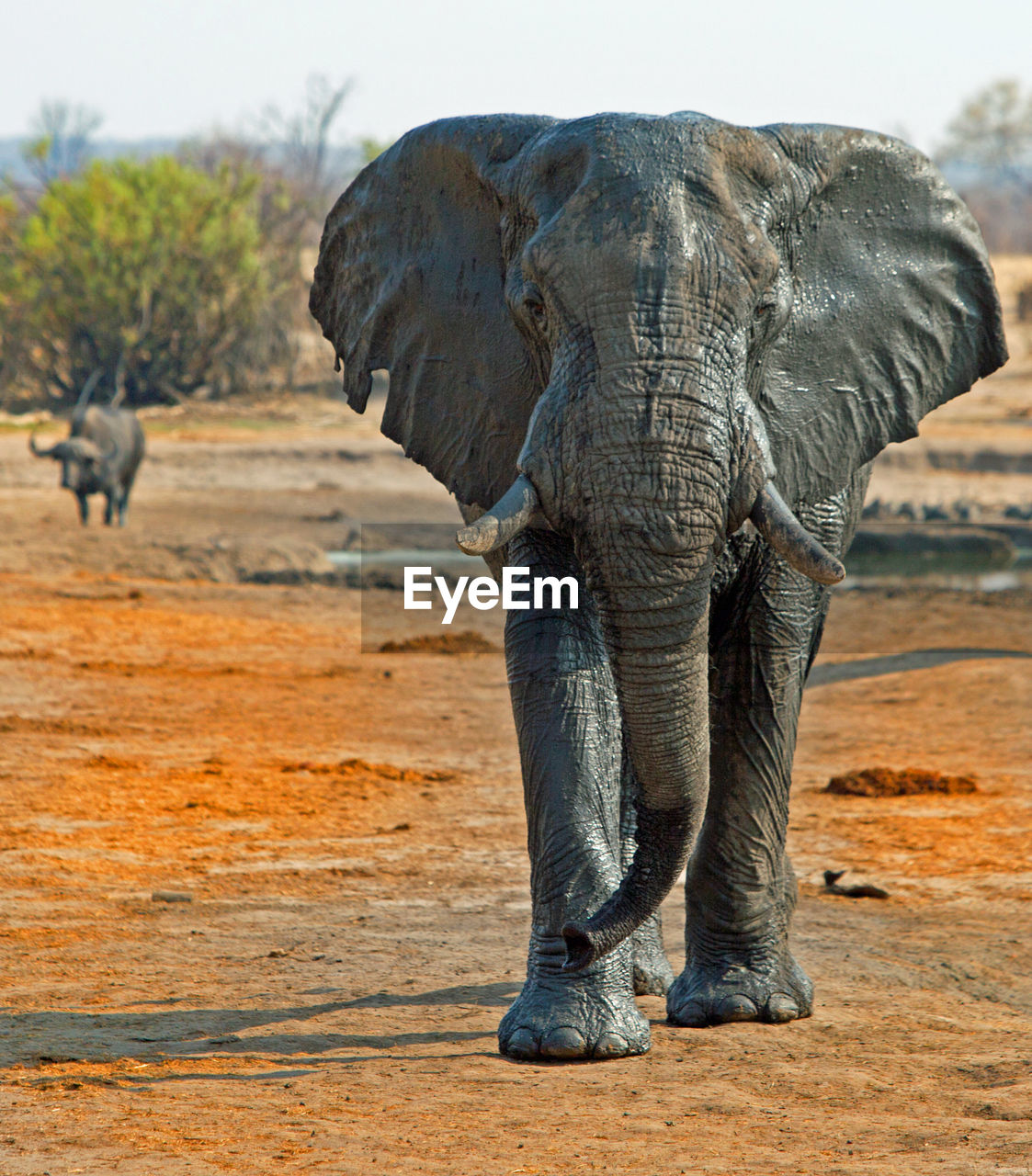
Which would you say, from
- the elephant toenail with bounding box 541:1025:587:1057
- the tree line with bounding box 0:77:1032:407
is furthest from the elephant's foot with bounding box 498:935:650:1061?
the tree line with bounding box 0:77:1032:407

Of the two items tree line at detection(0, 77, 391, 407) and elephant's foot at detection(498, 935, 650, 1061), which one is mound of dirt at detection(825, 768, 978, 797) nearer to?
elephant's foot at detection(498, 935, 650, 1061)

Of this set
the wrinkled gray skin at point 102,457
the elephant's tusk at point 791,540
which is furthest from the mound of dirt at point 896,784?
the wrinkled gray skin at point 102,457

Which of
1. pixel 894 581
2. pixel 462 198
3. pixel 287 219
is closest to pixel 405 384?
pixel 462 198

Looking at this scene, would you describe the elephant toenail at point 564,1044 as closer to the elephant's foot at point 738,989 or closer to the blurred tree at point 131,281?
the elephant's foot at point 738,989

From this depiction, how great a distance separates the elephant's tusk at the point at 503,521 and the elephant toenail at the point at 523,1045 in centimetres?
123

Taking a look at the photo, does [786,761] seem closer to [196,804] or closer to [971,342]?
[971,342]

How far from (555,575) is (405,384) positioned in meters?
0.93

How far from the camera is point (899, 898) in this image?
627cm

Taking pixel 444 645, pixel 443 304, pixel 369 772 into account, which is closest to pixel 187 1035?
pixel 443 304

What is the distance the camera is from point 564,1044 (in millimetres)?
3844

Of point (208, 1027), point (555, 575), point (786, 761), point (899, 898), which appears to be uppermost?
point (555, 575)

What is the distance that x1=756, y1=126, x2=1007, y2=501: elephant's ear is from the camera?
4.09 metres

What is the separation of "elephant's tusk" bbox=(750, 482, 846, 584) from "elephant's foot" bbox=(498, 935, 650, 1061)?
1.12 metres

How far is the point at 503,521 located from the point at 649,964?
1.94m
